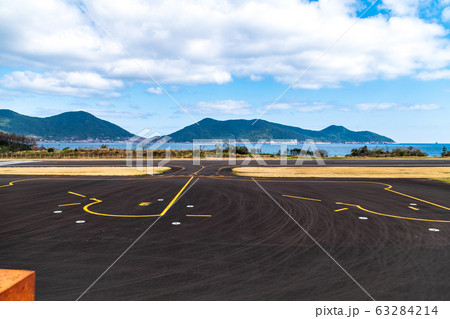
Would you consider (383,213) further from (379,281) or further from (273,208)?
(379,281)

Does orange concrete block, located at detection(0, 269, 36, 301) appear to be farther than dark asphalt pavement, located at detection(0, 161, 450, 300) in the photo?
No

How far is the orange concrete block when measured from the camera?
8.85 feet

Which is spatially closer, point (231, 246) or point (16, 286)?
point (16, 286)

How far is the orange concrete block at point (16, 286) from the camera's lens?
2.70 metres

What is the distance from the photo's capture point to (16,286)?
2.82 metres

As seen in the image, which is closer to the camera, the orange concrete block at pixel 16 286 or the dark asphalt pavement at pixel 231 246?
the orange concrete block at pixel 16 286

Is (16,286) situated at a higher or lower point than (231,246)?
higher

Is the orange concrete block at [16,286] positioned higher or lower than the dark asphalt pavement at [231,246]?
higher

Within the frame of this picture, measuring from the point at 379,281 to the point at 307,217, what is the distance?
5730 millimetres

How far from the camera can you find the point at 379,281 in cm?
636

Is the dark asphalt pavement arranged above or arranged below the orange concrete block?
below

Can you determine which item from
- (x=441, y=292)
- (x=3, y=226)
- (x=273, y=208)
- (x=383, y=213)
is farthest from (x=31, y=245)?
(x=383, y=213)

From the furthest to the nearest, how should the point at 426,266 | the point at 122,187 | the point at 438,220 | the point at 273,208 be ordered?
the point at 122,187 < the point at 273,208 < the point at 438,220 < the point at 426,266

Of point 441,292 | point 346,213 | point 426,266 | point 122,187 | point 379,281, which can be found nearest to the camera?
point 441,292
